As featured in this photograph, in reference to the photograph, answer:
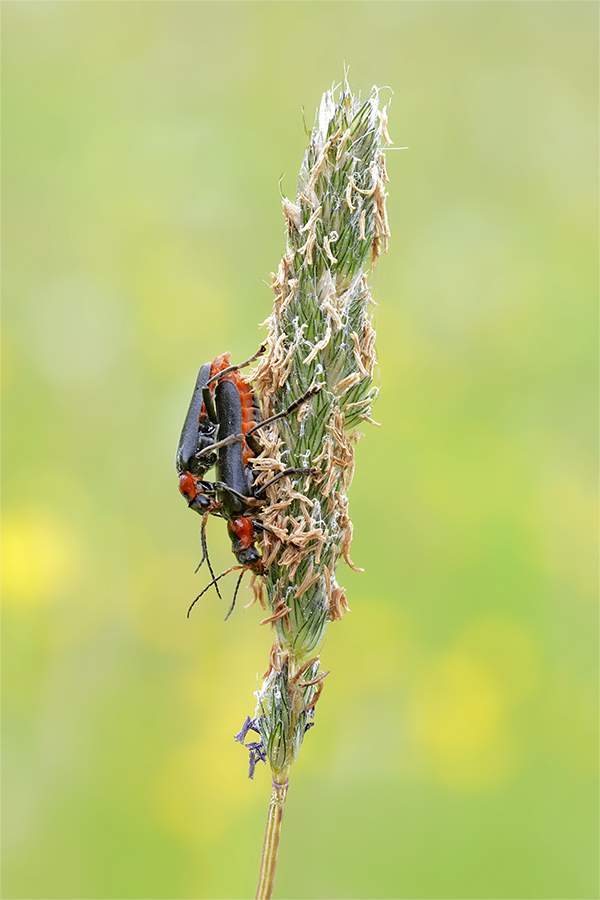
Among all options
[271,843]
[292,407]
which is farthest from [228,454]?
[271,843]

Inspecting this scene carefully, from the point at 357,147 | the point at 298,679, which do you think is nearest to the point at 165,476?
the point at 298,679

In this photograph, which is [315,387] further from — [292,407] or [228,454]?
[228,454]

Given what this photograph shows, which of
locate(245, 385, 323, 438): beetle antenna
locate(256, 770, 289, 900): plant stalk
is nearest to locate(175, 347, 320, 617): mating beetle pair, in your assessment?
locate(245, 385, 323, 438): beetle antenna

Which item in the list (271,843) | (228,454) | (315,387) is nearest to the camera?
(271,843)

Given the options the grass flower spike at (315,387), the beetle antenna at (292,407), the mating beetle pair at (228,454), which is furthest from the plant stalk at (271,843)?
the beetle antenna at (292,407)

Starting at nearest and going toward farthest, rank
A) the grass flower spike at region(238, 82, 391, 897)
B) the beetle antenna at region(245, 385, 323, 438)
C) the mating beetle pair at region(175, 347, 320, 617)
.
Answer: the grass flower spike at region(238, 82, 391, 897) < the beetle antenna at region(245, 385, 323, 438) < the mating beetle pair at region(175, 347, 320, 617)

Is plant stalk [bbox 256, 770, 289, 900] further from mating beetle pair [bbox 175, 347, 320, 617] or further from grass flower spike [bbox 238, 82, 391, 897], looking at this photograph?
mating beetle pair [bbox 175, 347, 320, 617]
